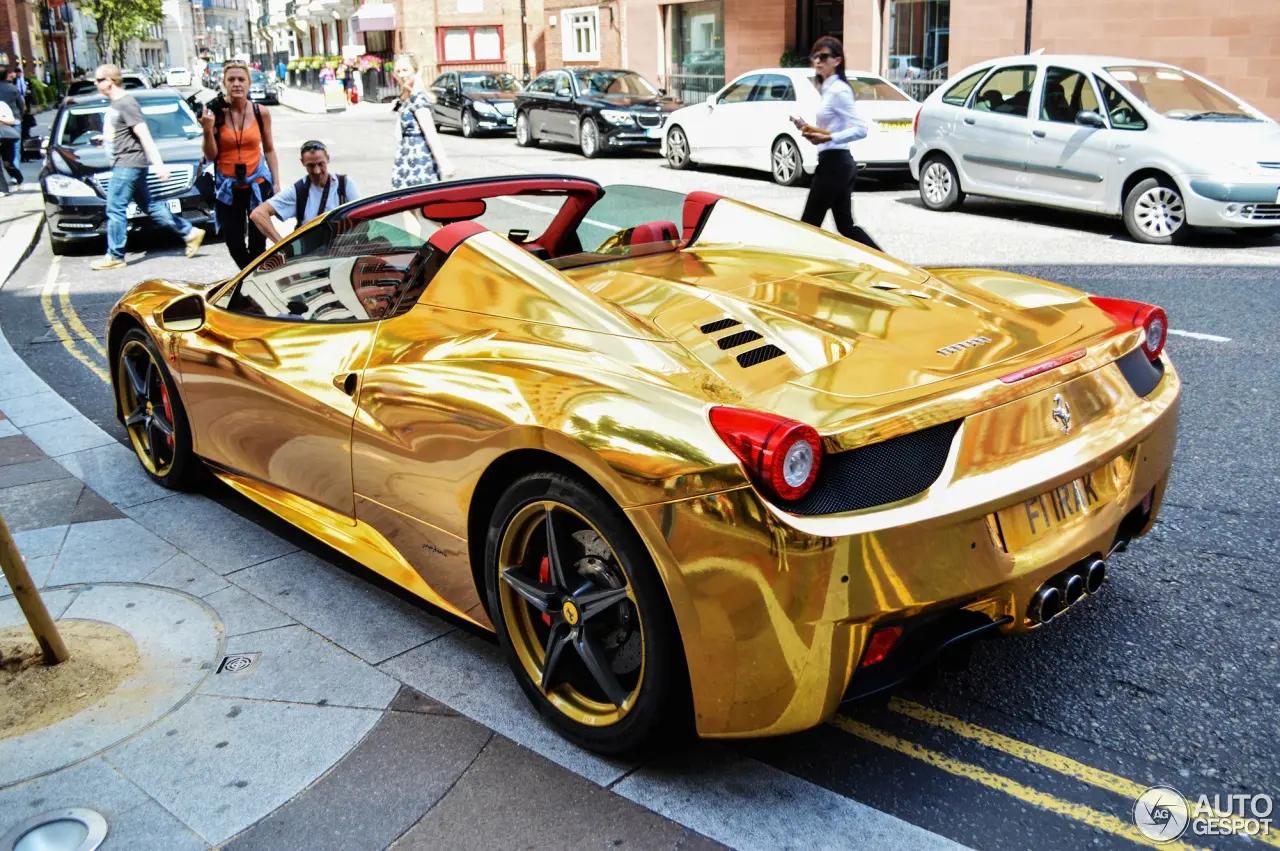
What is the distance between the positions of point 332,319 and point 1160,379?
2628 mm

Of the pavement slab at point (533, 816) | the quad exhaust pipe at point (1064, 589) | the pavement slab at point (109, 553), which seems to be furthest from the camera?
the pavement slab at point (109, 553)

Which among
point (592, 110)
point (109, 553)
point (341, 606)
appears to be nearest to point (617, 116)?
point (592, 110)

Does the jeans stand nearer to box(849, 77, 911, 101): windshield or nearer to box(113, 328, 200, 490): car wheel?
box(113, 328, 200, 490): car wheel

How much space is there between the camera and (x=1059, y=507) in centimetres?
292

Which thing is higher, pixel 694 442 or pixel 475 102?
pixel 475 102

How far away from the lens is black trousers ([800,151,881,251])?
30.2 ft

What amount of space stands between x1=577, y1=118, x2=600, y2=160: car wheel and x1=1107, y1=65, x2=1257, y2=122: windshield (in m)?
10.8

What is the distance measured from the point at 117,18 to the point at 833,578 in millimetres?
85579

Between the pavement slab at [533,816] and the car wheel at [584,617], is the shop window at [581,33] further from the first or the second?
the pavement slab at [533,816]

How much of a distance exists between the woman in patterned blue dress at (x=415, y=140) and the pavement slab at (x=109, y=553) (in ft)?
14.4

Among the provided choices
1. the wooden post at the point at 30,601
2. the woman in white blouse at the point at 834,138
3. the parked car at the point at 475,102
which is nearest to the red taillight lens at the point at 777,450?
the wooden post at the point at 30,601

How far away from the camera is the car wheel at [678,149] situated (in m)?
18.1

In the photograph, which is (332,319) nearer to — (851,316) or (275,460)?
(275,460)

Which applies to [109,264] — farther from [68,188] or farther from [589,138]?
[589,138]
